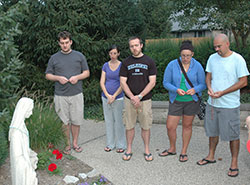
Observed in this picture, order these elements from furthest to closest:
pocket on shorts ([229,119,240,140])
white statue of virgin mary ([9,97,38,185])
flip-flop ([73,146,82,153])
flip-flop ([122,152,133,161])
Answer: flip-flop ([73,146,82,153]) < flip-flop ([122,152,133,161]) < pocket on shorts ([229,119,240,140]) < white statue of virgin mary ([9,97,38,185])

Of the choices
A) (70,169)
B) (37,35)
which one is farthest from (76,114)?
(37,35)

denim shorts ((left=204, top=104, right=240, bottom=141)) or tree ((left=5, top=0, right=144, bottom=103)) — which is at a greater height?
tree ((left=5, top=0, right=144, bottom=103))

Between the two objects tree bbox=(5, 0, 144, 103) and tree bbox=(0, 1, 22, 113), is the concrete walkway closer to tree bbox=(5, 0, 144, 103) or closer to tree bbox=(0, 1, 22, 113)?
tree bbox=(0, 1, 22, 113)

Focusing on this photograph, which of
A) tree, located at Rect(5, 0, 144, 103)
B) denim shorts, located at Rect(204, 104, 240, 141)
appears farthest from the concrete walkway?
tree, located at Rect(5, 0, 144, 103)

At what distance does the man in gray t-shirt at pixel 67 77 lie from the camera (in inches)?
180

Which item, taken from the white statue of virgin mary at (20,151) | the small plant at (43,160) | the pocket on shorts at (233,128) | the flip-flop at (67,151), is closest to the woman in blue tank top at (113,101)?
the flip-flop at (67,151)

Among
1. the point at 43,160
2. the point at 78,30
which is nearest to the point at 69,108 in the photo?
the point at 43,160

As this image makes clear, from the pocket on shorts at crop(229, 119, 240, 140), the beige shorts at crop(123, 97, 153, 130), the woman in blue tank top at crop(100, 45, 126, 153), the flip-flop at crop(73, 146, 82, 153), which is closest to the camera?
the pocket on shorts at crop(229, 119, 240, 140)

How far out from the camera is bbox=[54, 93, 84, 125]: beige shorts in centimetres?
472

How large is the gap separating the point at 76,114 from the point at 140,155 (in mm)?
1265

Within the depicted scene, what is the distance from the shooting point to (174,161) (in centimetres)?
456

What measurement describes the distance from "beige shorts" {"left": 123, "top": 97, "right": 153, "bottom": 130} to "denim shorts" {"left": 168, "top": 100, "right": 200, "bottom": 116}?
0.38m

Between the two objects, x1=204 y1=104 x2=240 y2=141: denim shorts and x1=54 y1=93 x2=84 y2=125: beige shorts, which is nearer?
x1=204 y1=104 x2=240 y2=141: denim shorts

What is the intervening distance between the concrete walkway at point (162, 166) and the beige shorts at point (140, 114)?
0.59 meters
